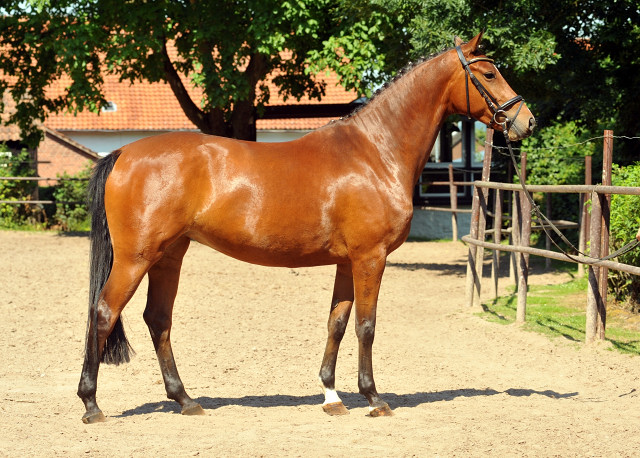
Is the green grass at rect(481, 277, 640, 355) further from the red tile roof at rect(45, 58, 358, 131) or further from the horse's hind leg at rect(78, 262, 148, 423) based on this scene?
the red tile roof at rect(45, 58, 358, 131)

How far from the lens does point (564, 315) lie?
9.68 meters

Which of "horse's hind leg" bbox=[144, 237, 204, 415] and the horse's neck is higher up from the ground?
the horse's neck

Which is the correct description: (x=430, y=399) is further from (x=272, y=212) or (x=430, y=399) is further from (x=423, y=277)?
(x=423, y=277)

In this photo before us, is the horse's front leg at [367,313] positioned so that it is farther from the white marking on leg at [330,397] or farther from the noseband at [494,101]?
the noseband at [494,101]

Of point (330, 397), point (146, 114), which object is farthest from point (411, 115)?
point (146, 114)

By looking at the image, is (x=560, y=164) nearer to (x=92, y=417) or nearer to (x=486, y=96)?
(x=486, y=96)

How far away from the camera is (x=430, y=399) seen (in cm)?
617

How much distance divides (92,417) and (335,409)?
5.26 feet

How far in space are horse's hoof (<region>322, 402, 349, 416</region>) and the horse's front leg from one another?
0.59 feet

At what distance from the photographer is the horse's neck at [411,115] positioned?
5.72 metres

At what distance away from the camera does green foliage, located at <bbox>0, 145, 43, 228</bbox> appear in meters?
22.2

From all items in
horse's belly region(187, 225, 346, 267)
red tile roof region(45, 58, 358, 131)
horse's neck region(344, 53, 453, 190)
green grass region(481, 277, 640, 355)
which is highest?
red tile roof region(45, 58, 358, 131)

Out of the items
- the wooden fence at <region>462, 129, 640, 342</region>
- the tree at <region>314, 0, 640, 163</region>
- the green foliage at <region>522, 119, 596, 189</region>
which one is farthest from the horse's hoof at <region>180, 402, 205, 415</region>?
the green foliage at <region>522, 119, 596, 189</region>

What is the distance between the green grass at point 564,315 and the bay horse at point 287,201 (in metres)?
3.25
